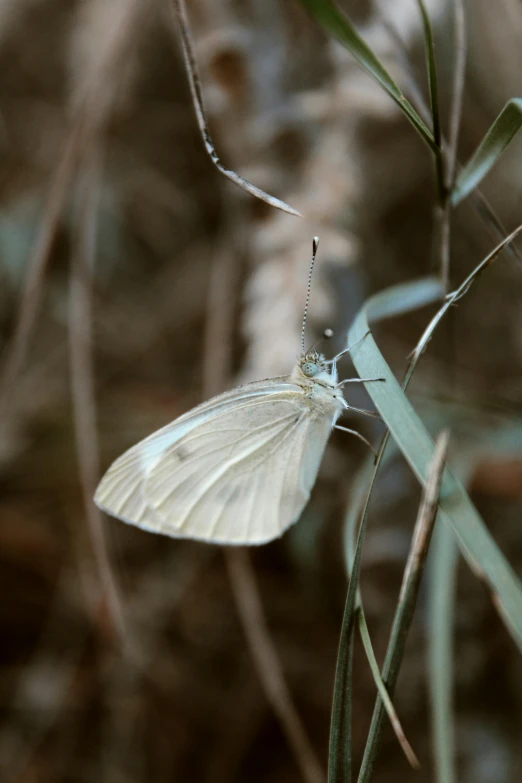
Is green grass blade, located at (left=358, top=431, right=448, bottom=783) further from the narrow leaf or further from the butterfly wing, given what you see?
the butterfly wing

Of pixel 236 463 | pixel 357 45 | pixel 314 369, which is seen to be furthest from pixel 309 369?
pixel 357 45

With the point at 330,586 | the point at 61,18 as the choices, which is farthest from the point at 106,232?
the point at 330,586

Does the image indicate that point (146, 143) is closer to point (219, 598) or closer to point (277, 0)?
point (277, 0)

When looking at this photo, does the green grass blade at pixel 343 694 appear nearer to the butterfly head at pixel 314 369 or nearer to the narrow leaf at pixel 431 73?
the narrow leaf at pixel 431 73

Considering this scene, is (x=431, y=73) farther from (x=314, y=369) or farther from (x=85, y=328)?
(x=85, y=328)

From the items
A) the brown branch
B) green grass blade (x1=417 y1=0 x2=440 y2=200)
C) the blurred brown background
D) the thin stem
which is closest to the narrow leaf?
green grass blade (x1=417 y1=0 x2=440 y2=200)

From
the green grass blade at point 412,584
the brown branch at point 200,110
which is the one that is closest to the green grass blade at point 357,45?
the brown branch at point 200,110

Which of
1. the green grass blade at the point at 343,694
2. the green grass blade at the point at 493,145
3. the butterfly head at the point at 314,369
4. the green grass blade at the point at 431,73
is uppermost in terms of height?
the green grass blade at the point at 431,73
